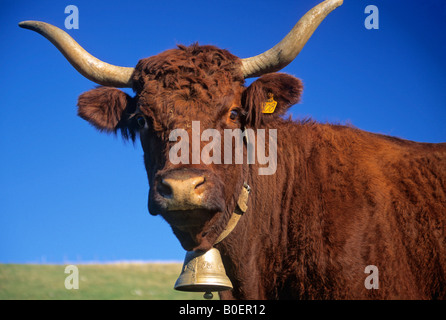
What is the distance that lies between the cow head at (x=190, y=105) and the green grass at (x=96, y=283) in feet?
27.2

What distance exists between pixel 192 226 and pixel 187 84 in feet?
4.32

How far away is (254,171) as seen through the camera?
4.98m

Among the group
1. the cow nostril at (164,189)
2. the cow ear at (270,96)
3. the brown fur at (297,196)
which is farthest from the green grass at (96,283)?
the cow nostril at (164,189)

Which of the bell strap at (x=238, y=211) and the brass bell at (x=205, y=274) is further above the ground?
the bell strap at (x=238, y=211)

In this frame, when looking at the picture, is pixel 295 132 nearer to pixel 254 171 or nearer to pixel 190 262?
pixel 254 171

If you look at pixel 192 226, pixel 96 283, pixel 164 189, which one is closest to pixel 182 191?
pixel 164 189

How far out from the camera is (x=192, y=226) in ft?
13.3

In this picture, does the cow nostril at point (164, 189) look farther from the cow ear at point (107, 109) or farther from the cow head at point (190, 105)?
the cow ear at point (107, 109)

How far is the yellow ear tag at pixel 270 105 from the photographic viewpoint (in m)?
4.98

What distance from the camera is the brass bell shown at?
432 centimetres

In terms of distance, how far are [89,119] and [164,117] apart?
1.49 metres

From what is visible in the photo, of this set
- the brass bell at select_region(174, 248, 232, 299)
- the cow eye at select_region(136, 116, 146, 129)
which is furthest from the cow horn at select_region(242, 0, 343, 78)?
the brass bell at select_region(174, 248, 232, 299)

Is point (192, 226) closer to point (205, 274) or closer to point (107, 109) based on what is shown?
point (205, 274)
